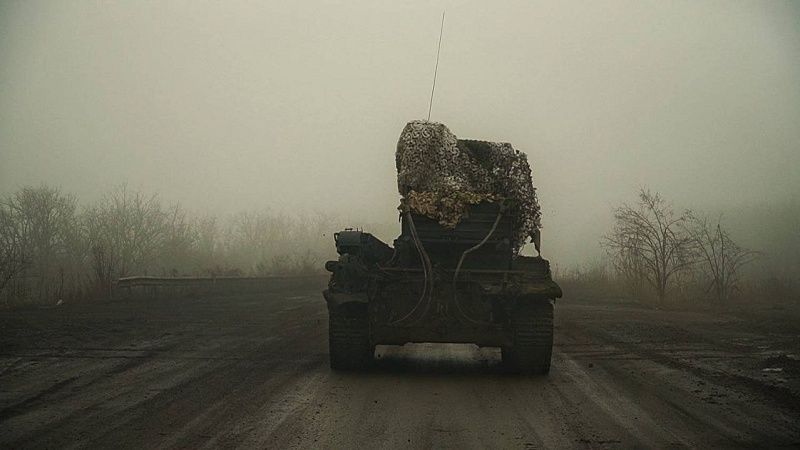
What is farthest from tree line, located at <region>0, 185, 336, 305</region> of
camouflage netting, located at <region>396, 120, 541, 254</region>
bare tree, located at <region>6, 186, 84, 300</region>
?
camouflage netting, located at <region>396, 120, 541, 254</region>

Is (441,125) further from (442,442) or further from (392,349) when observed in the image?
(442,442)

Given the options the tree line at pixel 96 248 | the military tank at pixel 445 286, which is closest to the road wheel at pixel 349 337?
the military tank at pixel 445 286

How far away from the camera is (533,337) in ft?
36.2

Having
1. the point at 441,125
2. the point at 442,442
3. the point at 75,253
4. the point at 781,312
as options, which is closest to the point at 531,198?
the point at 441,125

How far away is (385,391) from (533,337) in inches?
92.9

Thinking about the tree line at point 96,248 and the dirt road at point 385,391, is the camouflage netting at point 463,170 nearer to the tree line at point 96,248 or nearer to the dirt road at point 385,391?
the dirt road at point 385,391

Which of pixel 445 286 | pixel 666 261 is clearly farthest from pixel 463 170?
pixel 666 261

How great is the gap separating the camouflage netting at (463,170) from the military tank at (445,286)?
8.8 inches

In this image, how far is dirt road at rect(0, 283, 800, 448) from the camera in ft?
24.1

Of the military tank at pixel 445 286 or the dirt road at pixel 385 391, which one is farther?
the military tank at pixel 445 286

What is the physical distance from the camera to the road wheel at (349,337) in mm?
11172

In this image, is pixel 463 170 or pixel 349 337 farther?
pixel 463 170

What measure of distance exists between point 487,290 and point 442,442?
4.04 metres

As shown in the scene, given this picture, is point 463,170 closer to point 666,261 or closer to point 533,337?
point 533,337
